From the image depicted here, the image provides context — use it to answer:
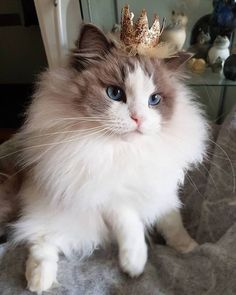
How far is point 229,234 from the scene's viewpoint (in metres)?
0.91

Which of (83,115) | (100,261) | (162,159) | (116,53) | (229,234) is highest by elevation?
(116,53)

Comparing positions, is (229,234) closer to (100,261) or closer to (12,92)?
(100,261)

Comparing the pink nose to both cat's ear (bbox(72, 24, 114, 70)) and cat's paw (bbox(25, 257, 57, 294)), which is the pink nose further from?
cat's paw (bbox(25, 257, 57, 294))

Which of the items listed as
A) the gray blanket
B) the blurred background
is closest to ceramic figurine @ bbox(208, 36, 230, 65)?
the blurred background

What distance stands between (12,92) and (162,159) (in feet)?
6.23

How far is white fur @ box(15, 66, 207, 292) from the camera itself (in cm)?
89

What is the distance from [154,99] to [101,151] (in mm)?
186

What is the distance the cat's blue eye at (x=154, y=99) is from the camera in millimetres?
874

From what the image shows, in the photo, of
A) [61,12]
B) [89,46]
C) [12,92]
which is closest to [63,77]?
[89,46]

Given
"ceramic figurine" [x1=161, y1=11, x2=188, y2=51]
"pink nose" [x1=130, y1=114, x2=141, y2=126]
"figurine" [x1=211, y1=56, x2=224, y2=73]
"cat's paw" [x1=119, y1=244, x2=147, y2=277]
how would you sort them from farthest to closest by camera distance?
"figurine" [x1=211, y1=56, x2=224, y2=73] < "ceramic figurine" [x1=161, y1=11, x2=188, y2=51] < "cat's paw" [x1=119, y1=244, x2=147, y2=277] < "pink nose" [x1=130, y1=114, x2=141, y2=126]

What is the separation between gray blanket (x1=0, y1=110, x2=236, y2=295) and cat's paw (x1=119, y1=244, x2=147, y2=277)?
2 cm

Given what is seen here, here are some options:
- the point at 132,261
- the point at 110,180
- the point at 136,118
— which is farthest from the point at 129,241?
the point at 136,118

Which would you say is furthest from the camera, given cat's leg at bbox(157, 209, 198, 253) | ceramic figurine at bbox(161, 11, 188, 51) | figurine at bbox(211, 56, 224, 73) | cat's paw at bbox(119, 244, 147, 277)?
figurine at bbox(211, 56, 224, 73)

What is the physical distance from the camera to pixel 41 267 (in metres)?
0.92
